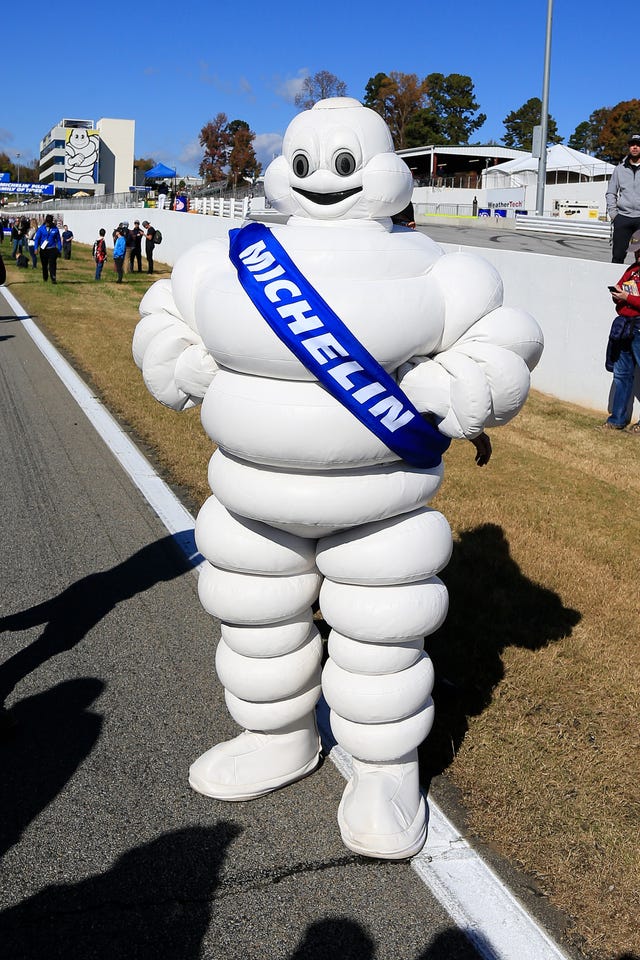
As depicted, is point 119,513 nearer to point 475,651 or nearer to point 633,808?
point 475,651

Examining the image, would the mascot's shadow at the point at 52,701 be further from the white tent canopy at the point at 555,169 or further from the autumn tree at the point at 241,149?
the autumn tree at the point at 241,149

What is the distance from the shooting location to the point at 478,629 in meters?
4.43

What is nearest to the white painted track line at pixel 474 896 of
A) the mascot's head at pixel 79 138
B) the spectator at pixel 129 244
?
the spectator at pixel 129 244

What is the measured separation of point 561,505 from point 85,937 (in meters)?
4.82

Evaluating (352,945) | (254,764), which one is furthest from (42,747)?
(352,945)

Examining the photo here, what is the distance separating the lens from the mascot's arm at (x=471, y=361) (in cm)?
269

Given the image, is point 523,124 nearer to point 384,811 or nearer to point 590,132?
point 590,132

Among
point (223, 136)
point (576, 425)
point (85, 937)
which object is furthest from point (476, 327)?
point (223, 136)

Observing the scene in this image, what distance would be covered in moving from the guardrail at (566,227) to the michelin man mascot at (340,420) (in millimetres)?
26307

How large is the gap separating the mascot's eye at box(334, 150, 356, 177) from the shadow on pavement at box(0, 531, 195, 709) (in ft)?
7.75

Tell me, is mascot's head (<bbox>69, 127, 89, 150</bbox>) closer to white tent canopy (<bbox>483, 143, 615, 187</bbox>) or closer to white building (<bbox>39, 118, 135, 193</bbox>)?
white building (<bbox>39, 118, 135, 193</bbox>)

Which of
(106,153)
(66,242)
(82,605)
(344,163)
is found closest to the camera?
(344,163)

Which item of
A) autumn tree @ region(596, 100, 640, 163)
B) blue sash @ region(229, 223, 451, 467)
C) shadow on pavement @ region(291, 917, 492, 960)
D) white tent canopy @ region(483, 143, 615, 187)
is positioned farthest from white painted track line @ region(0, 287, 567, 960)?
autumn tree @ region(596, 100, 640, 163)

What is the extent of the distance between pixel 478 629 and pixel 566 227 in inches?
1122
